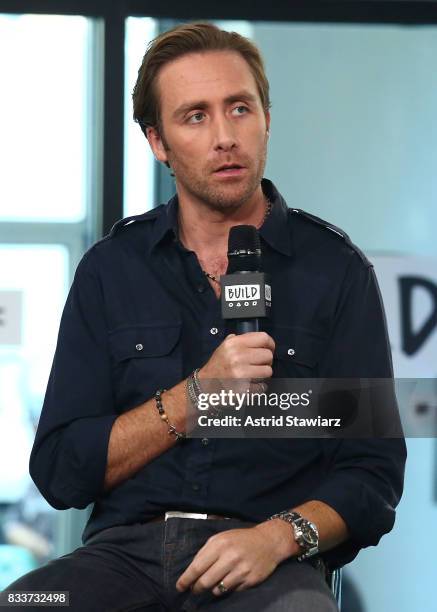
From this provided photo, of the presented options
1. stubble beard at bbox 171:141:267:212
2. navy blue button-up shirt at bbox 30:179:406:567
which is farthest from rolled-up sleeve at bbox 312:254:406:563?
stubble beard at bbox 171:141:267:212

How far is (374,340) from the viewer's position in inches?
80.0

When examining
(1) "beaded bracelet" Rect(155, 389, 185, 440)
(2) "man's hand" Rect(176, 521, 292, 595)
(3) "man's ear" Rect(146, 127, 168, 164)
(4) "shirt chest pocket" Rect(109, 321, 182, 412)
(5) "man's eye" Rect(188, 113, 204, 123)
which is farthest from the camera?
(3) "man's ear" Rect(146, 127, 168, 164)

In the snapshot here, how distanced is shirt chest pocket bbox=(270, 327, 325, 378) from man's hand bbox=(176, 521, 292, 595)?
1.23 ft

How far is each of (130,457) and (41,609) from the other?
12.6 inches

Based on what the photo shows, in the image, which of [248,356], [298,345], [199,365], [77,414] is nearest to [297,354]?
[298,345]

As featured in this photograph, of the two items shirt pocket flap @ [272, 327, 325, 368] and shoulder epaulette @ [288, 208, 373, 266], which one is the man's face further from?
shirt pocket flap @ [272, 327, 325, 368]

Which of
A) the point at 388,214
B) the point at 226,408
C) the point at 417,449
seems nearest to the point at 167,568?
the point at 226,408

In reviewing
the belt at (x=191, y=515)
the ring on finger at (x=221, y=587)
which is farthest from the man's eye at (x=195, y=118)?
the ring on finger at (x=221, y=587)

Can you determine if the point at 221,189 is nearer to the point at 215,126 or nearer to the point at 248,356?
the point at 215,126

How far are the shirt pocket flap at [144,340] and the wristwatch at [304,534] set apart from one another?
0.41 meters

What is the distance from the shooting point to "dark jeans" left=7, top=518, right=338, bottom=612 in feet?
5.74

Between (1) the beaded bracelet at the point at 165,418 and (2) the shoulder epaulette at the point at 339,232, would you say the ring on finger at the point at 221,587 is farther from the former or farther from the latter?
(2) the shoulder epaulette at the point at 339,232

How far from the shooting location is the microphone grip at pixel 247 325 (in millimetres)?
1804

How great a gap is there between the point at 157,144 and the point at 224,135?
29cm
